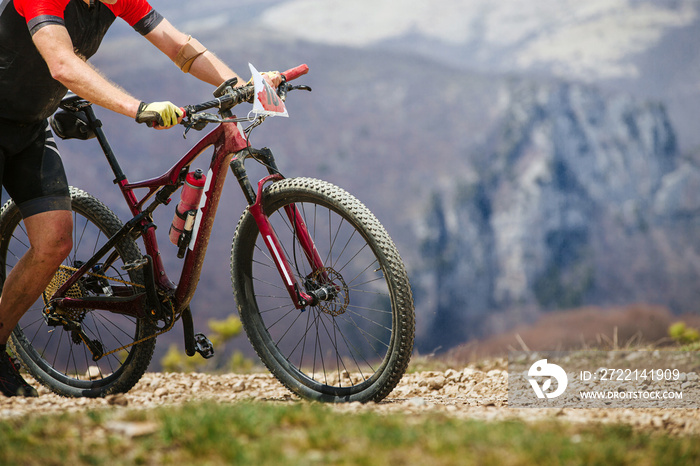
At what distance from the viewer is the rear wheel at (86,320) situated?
4020mm

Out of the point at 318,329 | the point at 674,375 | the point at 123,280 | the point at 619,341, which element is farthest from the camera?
the point at 619,341

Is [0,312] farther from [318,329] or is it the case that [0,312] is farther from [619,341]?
[619,341]

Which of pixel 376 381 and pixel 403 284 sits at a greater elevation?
pixel 403 284

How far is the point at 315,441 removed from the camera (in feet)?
7.00

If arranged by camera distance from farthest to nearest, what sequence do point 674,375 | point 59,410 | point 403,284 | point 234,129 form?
point 674,375, point 234,129, point 403,284, point 59,410

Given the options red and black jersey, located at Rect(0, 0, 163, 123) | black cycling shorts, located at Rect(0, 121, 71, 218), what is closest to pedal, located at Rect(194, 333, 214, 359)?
black cycling shorts, located at Rect(0, 121, 71, 218)

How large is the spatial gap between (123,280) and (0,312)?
734 mm

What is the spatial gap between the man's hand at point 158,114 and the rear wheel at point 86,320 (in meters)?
1.29

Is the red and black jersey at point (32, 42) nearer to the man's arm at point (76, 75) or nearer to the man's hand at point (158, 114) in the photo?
the man's arm at point (76, 75)

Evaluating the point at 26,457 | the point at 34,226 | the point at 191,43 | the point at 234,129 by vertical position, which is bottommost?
the point at 26,457

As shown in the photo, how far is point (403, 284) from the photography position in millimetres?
3219

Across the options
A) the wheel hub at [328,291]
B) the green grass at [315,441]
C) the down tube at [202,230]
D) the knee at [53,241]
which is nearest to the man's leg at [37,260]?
the knee at [53,241]

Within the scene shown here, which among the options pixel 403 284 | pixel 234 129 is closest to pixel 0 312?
pixel 234 129

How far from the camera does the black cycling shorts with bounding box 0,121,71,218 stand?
3.57 meters
